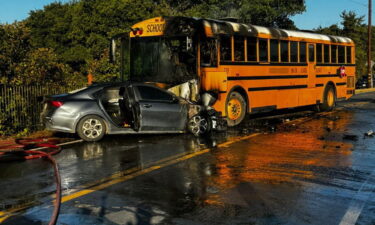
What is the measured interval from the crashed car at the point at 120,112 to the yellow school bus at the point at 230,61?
1222 millimetres

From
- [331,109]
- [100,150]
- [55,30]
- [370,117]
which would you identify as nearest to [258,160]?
[100,150]

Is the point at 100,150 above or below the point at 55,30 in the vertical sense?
below

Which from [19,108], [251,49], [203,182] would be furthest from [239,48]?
[203,182]

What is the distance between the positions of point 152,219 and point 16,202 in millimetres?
1859

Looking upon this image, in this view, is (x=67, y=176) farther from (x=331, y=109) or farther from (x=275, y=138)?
(x=331, y=109)

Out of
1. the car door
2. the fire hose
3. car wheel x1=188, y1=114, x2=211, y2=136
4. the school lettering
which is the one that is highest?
the school lettering

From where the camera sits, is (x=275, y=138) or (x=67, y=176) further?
(x=275, y=138)

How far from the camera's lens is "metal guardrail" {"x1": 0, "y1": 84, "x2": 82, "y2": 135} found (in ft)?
38.5

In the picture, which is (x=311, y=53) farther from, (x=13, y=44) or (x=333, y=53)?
(x=13, y=44)

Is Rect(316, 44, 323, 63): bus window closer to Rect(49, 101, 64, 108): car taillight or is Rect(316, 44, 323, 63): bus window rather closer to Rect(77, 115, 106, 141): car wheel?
Rect(77, 115, 106, 141): car wheel

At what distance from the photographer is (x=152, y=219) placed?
15.7ft

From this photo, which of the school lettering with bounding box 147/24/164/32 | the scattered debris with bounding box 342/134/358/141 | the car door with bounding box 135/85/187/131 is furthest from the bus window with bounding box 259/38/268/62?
the car door with bounding box 135/85/187/131

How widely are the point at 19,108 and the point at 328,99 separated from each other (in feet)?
39.6

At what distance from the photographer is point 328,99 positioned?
724 inches
